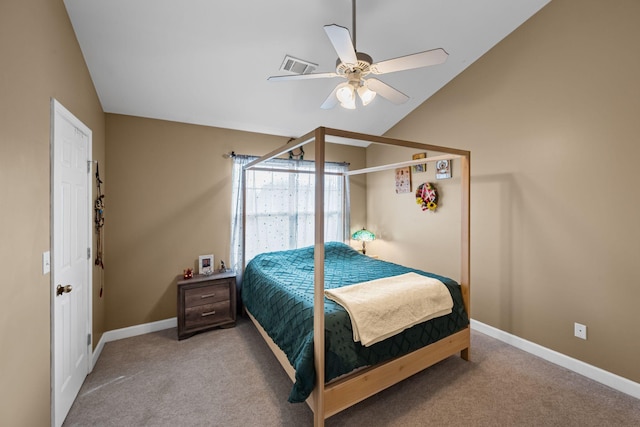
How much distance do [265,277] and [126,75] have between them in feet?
7.50

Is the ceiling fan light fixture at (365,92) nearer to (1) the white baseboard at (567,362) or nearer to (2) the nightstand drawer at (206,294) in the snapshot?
(2) the nightstand drawer at (206,294)

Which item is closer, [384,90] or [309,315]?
[309,315]

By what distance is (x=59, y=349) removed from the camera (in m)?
1.73

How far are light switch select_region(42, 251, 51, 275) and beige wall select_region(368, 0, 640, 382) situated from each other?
362cm

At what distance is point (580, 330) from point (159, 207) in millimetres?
4265

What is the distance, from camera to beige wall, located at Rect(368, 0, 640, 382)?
6.71 feet

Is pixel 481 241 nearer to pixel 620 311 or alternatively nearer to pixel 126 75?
pixel 620 311

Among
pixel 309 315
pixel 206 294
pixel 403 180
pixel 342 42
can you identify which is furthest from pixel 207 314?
pixel 403 180

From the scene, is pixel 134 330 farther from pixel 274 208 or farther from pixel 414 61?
pixel 414 61

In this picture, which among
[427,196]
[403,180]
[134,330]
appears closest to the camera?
[134,330]

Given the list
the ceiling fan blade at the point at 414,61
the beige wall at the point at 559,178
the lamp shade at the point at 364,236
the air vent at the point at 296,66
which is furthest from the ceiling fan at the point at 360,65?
the lamp shade at the point at 364,236

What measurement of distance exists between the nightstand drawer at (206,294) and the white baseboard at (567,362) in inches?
114

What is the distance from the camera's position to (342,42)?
1537 millimetres

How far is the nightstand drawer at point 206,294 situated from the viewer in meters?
2.91
